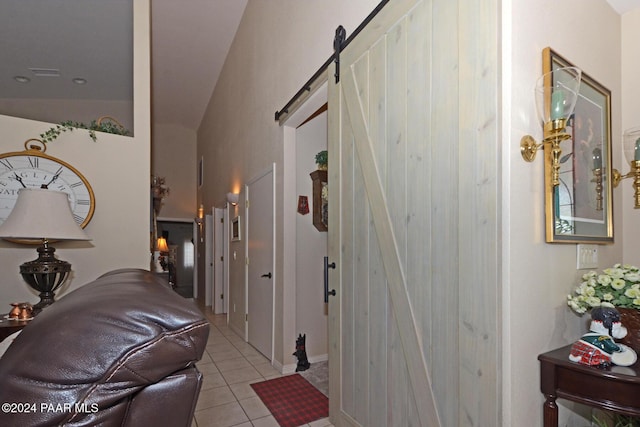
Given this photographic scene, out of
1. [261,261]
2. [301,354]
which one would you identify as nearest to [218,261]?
[261,261]

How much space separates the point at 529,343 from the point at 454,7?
1397 millimetres

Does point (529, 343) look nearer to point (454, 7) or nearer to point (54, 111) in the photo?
point (454, 7)

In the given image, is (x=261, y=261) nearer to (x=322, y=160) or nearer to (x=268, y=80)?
(x=322, y=160)

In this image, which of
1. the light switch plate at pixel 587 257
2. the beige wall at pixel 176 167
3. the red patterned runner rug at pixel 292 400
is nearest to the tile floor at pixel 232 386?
the red patterned runner rug at pixel 292 400

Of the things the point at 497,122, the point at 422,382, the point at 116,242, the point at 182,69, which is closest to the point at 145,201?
the point at 116,242

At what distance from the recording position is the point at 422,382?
1.62m

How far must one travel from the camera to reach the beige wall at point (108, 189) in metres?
2.69

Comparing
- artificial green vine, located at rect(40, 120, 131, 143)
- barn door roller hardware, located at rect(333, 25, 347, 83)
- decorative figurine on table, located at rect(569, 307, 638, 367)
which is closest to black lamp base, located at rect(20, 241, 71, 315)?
artificial green vine, located at rect(40, 120, 131, 143)

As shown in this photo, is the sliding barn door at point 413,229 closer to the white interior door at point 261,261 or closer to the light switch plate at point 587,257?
the light switch plate at point 587,257

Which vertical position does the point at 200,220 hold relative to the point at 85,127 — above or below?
below

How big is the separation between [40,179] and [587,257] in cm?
365

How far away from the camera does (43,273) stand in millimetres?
2301

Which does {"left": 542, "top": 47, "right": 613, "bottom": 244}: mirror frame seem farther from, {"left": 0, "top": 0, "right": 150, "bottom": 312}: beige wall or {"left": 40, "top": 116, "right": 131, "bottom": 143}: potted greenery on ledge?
{"left": 40, "top": 116, "right": 131, "bottom": 143}: potted greenery on ledge

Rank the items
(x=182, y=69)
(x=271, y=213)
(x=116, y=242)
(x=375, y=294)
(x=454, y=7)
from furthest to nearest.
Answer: (x=182, y=69)
(x=271, y=213)
(x=116, y=242)
(x=375, y=294)
(x=454, y=7)
